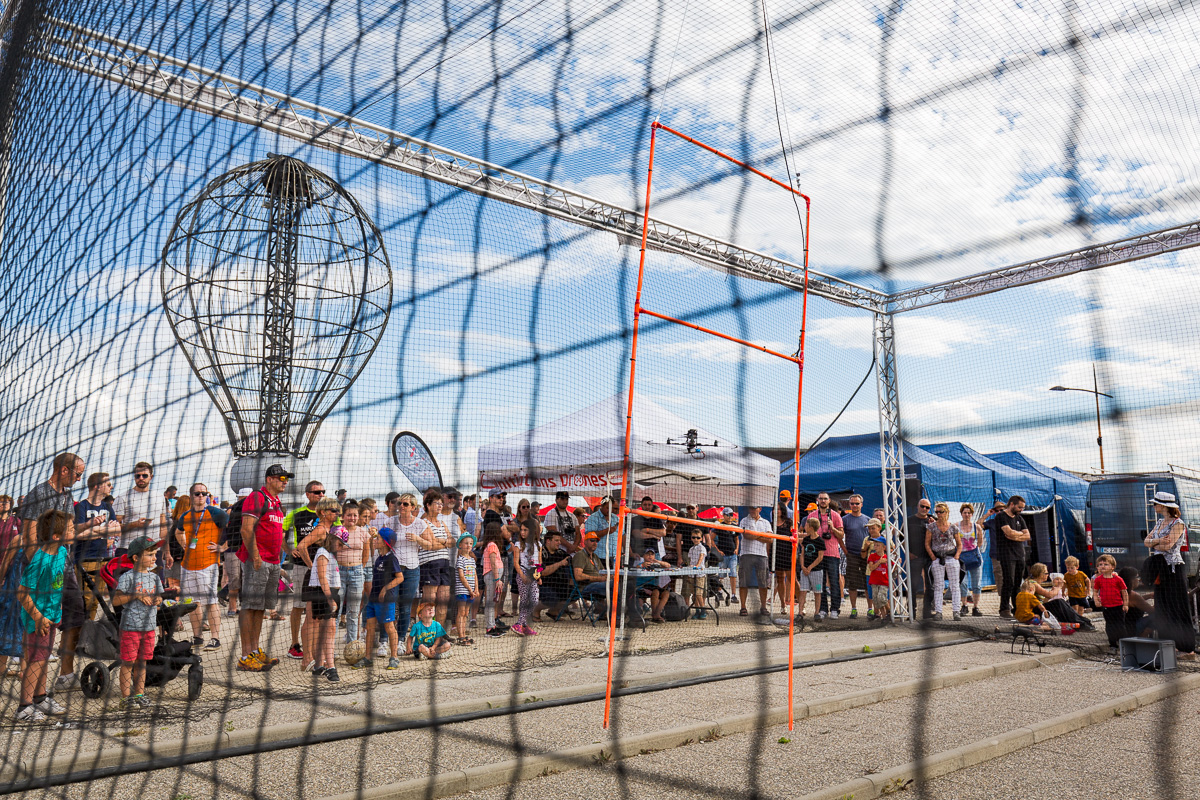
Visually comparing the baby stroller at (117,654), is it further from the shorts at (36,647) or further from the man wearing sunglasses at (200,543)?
the shorts at (36,647)

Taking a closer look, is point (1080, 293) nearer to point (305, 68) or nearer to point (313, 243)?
point (305, 68)

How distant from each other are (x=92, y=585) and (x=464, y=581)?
307cm

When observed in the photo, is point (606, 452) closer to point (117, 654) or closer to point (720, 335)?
point (720, 335)

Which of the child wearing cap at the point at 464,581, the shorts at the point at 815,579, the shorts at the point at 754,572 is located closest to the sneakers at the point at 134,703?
the child wearing cap at the point at 464,581

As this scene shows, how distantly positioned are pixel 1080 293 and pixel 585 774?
3145 mm

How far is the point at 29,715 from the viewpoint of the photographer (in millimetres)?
4777

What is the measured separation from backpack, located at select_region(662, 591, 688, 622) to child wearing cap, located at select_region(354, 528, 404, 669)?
419cm

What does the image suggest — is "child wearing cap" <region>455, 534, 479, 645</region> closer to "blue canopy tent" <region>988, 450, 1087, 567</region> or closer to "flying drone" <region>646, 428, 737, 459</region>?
"flying drone" <region>646, 428, 737, 459</region>

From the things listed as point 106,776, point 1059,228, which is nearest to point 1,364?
point 106,776

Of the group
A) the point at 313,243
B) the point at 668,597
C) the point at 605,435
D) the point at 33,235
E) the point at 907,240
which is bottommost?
the point at 668,597

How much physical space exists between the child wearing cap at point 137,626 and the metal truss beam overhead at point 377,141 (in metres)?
2.66

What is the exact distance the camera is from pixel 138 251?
4.31 metres

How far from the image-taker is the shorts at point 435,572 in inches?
286

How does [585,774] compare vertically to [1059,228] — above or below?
below
